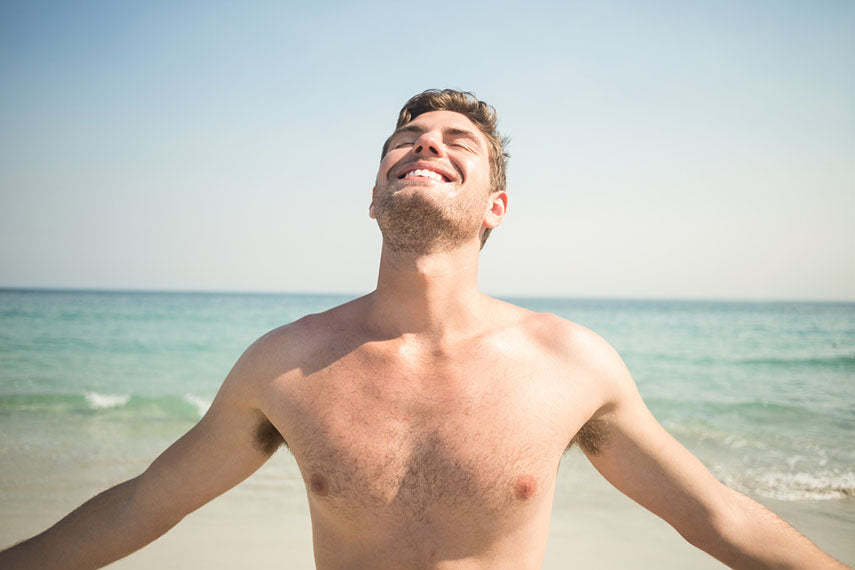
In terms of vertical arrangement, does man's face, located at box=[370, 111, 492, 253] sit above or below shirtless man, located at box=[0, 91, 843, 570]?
above

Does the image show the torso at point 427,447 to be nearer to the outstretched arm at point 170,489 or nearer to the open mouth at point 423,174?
the outstretched arm at point 170,489

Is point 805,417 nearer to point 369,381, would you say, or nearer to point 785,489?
point 785,489

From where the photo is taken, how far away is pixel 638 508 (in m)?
5.00

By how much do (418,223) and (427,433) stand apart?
0.80 meters

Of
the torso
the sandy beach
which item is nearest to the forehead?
the torso

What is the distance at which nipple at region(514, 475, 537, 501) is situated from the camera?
1.89m

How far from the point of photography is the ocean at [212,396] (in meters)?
6.00

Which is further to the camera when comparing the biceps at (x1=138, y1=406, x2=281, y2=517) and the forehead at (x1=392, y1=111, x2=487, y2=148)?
the forehead at (x1=392, y1=111, x2=487, y2=148)

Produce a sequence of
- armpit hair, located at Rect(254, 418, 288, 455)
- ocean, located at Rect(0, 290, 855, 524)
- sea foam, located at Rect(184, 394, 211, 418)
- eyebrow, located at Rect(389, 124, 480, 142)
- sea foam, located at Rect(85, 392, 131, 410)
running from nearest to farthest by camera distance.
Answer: armpit hair, located at Rect(254, 418, 288, 455), eyebrow, located at Rect(389, 124, 480, 142), ocean, located at Rect(0, 290, 855, 524), sea foam, located at Rect(85, 392, 131, 410), sea foam, located at Rect(184, 394, 211, 418)

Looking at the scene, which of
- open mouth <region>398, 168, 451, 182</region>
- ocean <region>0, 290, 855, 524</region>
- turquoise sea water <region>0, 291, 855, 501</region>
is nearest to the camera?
open mouth <region>398, 168, 451, 182</region>

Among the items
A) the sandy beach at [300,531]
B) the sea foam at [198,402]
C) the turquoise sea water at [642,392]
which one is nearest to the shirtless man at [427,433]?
the sandy beach at [300,531]

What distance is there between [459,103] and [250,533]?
384 centimetres

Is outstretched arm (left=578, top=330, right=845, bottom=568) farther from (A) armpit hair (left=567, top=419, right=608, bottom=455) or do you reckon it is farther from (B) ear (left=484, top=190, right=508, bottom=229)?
(B) ear (left=484, top=190, right=508, bottom=229)

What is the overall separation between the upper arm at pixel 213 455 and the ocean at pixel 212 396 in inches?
138
